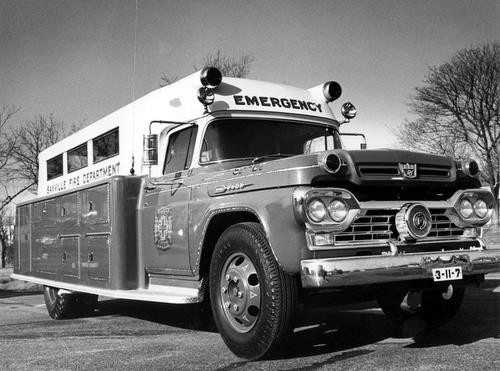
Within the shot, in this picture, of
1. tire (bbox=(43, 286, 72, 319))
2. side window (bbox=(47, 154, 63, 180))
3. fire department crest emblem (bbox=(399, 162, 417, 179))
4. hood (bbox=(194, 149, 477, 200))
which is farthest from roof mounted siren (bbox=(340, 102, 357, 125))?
side window (bbox=(47, 154, 63, 180))

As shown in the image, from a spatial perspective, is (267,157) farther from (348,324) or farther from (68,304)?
(68,304)

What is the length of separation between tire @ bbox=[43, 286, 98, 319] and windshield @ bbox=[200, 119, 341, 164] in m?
3.52

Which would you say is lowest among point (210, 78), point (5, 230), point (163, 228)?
point (163, 228)

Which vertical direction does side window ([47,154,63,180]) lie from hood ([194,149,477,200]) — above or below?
above

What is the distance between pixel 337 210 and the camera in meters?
4.37

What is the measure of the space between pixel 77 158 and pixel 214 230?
13.9 ft

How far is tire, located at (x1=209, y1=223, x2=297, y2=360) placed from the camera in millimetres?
4359

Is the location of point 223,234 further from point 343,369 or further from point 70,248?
point 70,248

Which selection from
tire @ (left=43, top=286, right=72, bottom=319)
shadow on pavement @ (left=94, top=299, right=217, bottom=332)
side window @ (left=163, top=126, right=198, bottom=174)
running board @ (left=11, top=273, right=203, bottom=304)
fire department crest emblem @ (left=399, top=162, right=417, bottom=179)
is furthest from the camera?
tire @ (left=43, top=286, right=72, bottom=319)

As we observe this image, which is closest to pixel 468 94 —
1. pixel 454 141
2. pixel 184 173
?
pixel 454 141

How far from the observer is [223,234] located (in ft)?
A: 16.4

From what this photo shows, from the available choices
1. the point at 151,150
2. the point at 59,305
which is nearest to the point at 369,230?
the point at 151,150

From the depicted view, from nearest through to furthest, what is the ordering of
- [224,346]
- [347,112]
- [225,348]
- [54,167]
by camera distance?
[225,348], [224,346], [347,112], [54,167]

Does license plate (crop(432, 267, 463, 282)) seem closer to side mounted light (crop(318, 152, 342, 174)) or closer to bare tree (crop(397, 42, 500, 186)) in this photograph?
side mounted light (crop(318, 152, 342, 174))
